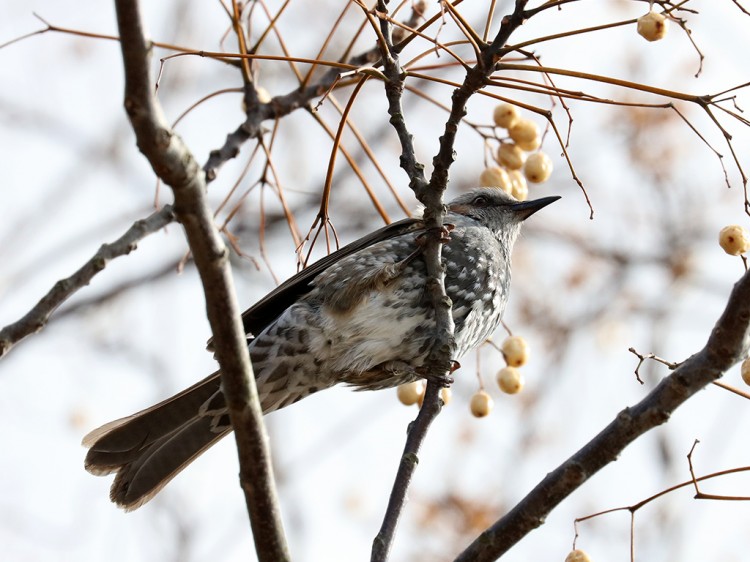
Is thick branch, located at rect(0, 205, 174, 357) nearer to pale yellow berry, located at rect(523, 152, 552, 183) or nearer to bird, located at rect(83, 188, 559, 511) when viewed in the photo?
bird, located at rect(83, 188, 559, 511)

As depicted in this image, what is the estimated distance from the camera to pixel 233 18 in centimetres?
331

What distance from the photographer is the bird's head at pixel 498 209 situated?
447 centimetres

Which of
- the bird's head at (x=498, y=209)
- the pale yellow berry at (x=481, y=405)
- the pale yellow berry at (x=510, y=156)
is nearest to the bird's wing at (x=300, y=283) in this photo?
the pale yellow berry at (x=510, y=156)

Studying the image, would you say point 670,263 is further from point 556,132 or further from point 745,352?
point 745,352

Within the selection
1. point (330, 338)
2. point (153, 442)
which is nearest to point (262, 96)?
point (330, 338)

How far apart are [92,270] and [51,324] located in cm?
487

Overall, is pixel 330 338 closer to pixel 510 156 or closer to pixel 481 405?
pixel 481 405

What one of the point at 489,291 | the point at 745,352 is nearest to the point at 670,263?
the point at 489,291

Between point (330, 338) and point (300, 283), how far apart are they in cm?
33

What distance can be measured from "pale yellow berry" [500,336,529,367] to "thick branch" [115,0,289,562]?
1.52m

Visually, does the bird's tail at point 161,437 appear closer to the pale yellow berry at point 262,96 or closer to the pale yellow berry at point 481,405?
the pale yellow berry at point 481,405

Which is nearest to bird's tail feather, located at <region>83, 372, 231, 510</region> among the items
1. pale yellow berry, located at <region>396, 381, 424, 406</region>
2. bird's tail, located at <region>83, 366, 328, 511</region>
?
bird's tail, located at <region>83, 366, 328, 511</region>

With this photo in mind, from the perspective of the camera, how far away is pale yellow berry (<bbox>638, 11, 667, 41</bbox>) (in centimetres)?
266

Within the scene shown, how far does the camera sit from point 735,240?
102 inches
